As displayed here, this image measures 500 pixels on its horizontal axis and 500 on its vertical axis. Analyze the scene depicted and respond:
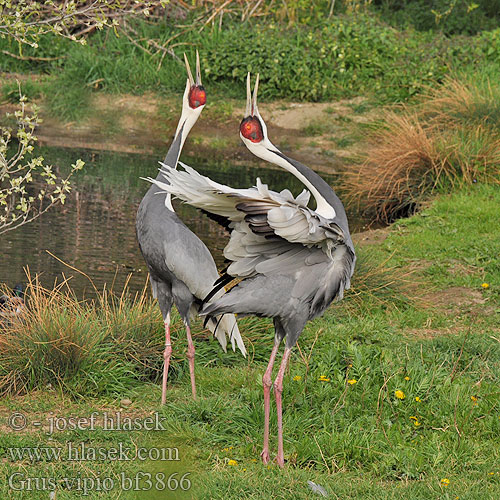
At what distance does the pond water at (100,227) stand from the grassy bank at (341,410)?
4.14 ft

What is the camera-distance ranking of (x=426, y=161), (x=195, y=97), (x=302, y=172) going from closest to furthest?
(x=302, y=172)
(x=195, y=97)
(x=426, y=161)

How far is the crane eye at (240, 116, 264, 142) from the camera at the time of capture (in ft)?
16.2

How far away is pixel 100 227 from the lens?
9.44 m

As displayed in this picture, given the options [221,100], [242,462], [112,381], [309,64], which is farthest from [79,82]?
[242,462]

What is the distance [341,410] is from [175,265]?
4.06 ft

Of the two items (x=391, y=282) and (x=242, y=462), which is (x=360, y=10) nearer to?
(x=391, y=282)

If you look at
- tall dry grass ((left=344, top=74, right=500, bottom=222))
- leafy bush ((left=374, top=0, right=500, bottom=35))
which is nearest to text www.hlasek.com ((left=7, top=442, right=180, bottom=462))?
tall dry grass ((left=344, top=74, right=500, bottom=222))

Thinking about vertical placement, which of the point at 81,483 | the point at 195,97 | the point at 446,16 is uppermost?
the point at 195,97

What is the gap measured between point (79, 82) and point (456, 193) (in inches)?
291

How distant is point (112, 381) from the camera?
5.38 meters

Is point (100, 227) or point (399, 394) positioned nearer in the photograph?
point (399, 394)

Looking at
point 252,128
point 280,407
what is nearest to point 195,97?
point 252,128

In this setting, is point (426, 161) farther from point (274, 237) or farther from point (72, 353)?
point (274, 237)

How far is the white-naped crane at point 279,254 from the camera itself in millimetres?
4027
